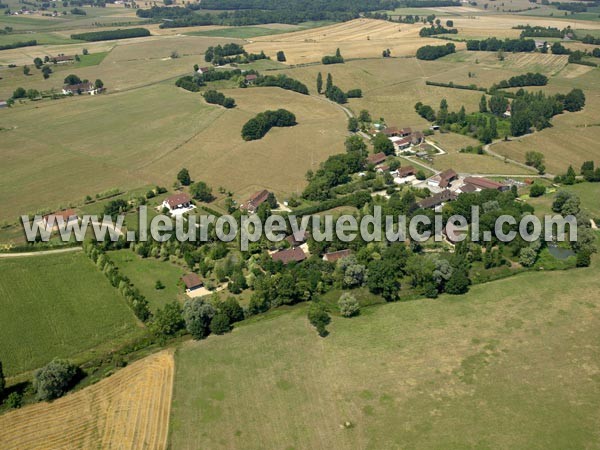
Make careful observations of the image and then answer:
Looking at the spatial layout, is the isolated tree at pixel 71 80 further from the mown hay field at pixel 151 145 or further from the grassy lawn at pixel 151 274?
the grassy lawn at pixel 151 274

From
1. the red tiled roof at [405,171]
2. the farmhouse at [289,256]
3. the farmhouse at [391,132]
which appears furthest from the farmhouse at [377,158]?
the farmhouse at [289,256]

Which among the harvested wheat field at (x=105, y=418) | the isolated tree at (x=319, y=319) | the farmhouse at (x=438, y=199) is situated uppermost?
the farmhouse at (x=438, y=199)

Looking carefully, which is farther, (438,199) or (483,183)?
(483,183)

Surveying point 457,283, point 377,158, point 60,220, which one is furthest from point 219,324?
point 377,158

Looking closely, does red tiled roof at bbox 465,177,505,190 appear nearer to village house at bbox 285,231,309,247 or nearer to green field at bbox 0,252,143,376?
village house at bbox 285,231,309,247

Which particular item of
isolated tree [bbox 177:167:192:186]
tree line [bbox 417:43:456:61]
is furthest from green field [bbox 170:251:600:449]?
tree line [bbox 417:43:456:61]

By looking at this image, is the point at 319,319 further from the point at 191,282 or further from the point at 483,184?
the point at 483,184

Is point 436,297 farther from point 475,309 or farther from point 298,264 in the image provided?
point 298,264

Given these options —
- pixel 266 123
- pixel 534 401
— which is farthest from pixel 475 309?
pixel 266 123
